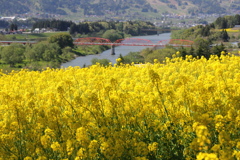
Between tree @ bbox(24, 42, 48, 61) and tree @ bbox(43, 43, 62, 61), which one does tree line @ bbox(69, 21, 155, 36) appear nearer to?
tree @ bbox(43, 43, 62, 61)

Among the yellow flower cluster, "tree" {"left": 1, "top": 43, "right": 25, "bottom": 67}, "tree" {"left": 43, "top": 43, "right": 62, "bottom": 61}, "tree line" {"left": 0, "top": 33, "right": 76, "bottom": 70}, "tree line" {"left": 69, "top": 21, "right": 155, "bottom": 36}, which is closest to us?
the yellow flower cluster

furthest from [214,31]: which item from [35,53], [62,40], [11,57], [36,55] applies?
[11,57]

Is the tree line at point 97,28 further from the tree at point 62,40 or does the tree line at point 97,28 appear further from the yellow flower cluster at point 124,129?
the yellow flower cluster at point 124,129

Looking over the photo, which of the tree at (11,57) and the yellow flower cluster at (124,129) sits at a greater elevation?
the yellow flower cluster at (124,129)

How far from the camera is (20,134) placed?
17.9ft

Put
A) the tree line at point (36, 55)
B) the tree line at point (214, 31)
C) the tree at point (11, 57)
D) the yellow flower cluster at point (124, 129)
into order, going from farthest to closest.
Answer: the tree line at point (214, 31), the tree line at point (36, 55), the tree at point (11, 57), the yellow flower cluster at point (124, 129)

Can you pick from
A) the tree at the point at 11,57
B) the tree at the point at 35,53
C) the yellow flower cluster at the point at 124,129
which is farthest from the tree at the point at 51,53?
the yellow flower cluster at the point at 124,129

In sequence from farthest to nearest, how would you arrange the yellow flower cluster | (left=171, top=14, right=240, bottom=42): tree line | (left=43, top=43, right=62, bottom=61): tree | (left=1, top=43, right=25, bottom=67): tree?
(left=171, top=14, right=240, bottom=42): tree line
(left=43, top=43, right=62, bottom=61): tree
(left=1, top=43, right=25, bottom=67): tree
the yellow flower cluster

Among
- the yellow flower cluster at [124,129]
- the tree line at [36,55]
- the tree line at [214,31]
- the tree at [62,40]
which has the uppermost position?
the yellow flower cluster at [124,129]

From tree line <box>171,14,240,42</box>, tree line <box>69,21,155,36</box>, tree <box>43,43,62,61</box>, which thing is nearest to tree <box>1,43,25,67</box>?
tree <box>43,43,62,61</box>

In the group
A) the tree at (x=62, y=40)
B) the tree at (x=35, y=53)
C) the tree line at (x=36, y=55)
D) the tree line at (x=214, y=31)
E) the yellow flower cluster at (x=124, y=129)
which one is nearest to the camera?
the yellow flower cluster at (x=124, y=129)

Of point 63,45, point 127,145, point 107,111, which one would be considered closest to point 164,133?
point 127,145

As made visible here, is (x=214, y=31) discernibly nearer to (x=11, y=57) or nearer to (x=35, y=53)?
(x=35, y=53)

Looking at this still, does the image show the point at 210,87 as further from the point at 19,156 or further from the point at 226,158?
the point at 19,156
